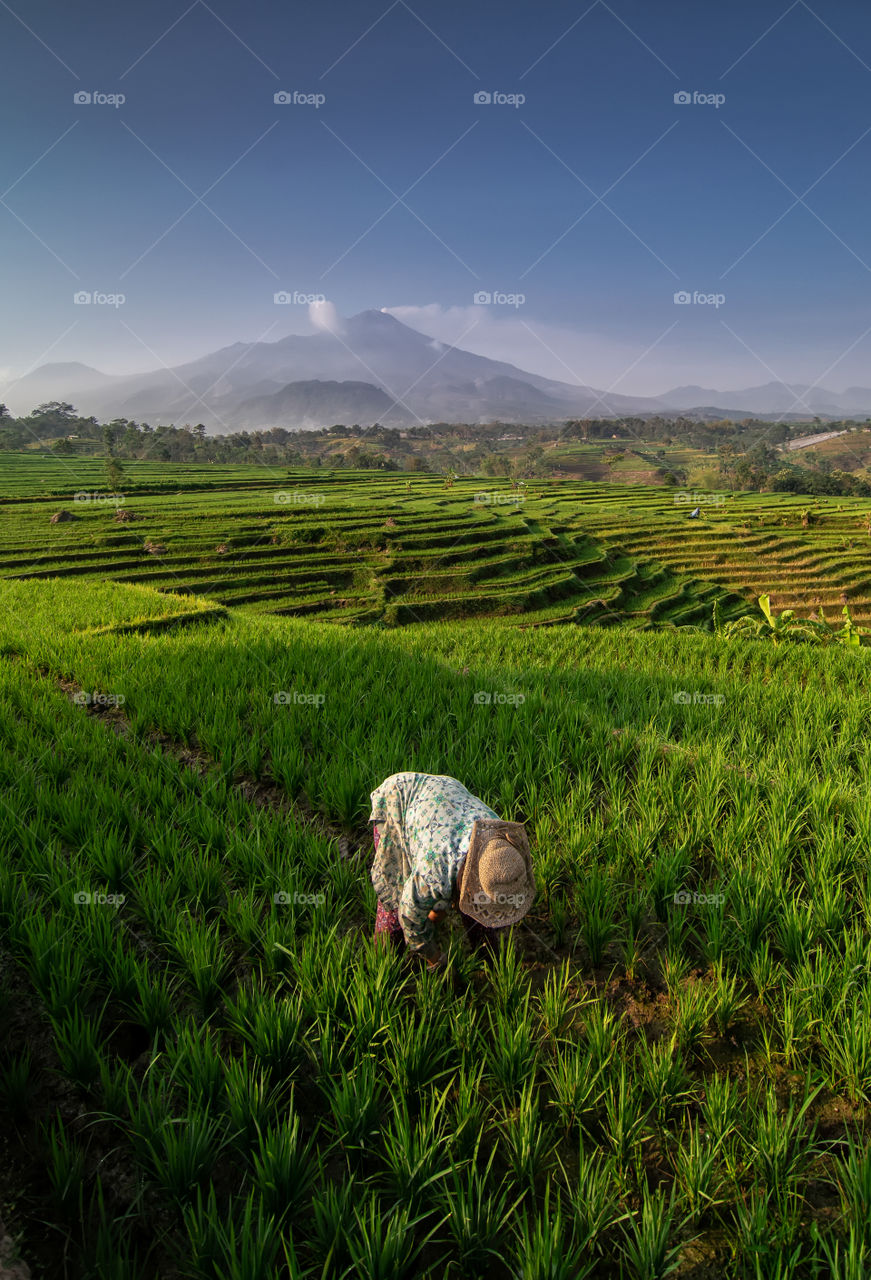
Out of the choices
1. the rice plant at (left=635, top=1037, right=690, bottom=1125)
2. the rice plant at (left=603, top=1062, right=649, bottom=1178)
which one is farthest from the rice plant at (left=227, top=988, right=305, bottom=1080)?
the rice plant at (left=635, top=1037, right=690, bottom=1125)

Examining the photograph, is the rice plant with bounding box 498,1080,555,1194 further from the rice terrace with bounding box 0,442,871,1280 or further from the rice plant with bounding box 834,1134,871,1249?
the rice plant with bounding box 834,1134,871,1249

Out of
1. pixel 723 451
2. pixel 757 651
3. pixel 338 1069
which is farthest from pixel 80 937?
pixel 723 451

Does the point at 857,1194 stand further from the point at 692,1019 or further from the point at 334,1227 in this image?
the point at 334,1227

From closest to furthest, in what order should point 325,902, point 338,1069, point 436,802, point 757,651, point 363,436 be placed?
Answer: 1. point 338,1069
2. point 436,802
3. point 325,902
4. point 757,651
5. point 363,436

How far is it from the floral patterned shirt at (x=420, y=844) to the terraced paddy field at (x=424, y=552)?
20.2m

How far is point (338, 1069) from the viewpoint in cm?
200

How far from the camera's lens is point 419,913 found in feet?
7.12

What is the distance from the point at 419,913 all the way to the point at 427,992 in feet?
0.86

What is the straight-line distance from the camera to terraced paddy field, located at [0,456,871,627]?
24.2 m

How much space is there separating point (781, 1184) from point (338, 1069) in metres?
1.28

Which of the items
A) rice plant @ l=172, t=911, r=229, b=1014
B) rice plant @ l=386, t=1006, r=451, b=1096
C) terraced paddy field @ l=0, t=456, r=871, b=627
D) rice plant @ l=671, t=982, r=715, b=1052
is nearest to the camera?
rice plant @ l=386, t=1006, r=451, b=1096

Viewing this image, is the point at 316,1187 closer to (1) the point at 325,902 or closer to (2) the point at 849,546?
(1) the point at 325,902

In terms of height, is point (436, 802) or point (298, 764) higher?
point (436, 802)

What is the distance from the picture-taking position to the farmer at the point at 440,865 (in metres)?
1.87
